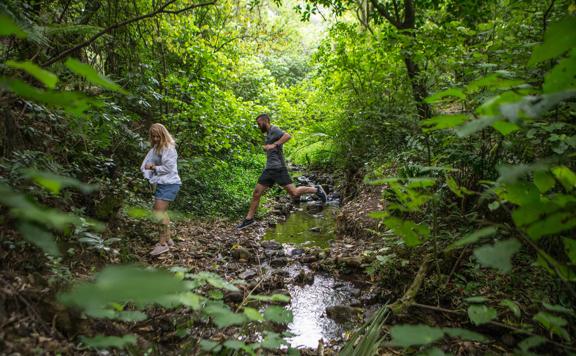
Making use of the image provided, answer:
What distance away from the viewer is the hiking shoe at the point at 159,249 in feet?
14.3

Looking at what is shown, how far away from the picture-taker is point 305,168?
1417 centimetres

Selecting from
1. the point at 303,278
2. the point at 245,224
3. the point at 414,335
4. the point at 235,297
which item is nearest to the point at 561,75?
the point at 414,335

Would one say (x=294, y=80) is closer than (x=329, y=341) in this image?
No

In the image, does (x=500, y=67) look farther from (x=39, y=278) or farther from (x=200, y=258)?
(x=39, y=278)

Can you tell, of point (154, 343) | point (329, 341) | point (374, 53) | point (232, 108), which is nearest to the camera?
point (154, 343)

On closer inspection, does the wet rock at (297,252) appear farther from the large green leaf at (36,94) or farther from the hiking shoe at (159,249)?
the large green leaf at (36,94)

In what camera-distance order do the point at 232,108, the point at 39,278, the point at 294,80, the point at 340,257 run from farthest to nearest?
1. the point at 294,80
2. the point at 232,108
3. the point at 340,257
4. the point at 39,278

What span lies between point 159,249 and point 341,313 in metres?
2.54

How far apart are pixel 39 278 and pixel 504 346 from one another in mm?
3287

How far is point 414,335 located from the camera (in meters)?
1.20

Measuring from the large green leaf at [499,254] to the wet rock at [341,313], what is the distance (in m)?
2.20

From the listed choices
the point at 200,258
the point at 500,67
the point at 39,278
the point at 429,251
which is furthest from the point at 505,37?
the point at 39,278

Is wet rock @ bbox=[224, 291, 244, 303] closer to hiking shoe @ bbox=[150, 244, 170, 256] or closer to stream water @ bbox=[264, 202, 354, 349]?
stream water @ bbox=[264, 202, 354, 349]

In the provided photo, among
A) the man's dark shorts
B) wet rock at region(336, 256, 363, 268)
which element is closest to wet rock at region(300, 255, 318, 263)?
wet rock at region(336, 256, 363, 268)
